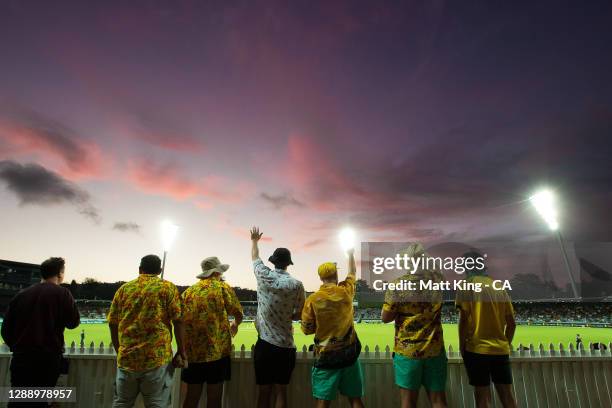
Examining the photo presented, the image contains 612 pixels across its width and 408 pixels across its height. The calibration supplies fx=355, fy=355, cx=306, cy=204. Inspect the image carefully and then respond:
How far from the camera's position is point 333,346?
424 cm

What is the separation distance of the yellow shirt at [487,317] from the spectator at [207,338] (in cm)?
303

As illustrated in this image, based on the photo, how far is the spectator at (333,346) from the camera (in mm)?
4227

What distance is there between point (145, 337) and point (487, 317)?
163 inches

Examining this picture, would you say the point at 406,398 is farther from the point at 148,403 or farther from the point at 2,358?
the point at 2,358

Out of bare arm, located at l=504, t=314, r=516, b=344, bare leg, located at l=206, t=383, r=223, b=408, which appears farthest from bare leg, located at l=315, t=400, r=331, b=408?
bare arm, located at l=504, t=314, r=516, b=344

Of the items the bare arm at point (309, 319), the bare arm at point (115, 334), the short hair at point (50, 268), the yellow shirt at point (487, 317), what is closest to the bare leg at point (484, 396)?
the yellow shirt at point (487, 317)

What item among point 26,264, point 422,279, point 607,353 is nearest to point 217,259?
point 422,279

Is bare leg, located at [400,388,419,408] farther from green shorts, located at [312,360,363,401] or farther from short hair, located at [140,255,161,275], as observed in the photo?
short hair, located at [140,255,161,275]

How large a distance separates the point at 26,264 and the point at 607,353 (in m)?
85.3

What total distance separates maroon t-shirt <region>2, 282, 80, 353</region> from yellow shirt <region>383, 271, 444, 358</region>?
414cm

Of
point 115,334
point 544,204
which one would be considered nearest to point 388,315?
point 115,334

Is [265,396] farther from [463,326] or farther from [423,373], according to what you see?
[463,326]

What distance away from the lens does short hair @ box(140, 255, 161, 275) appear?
4285 mm

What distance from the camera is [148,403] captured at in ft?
13.2
